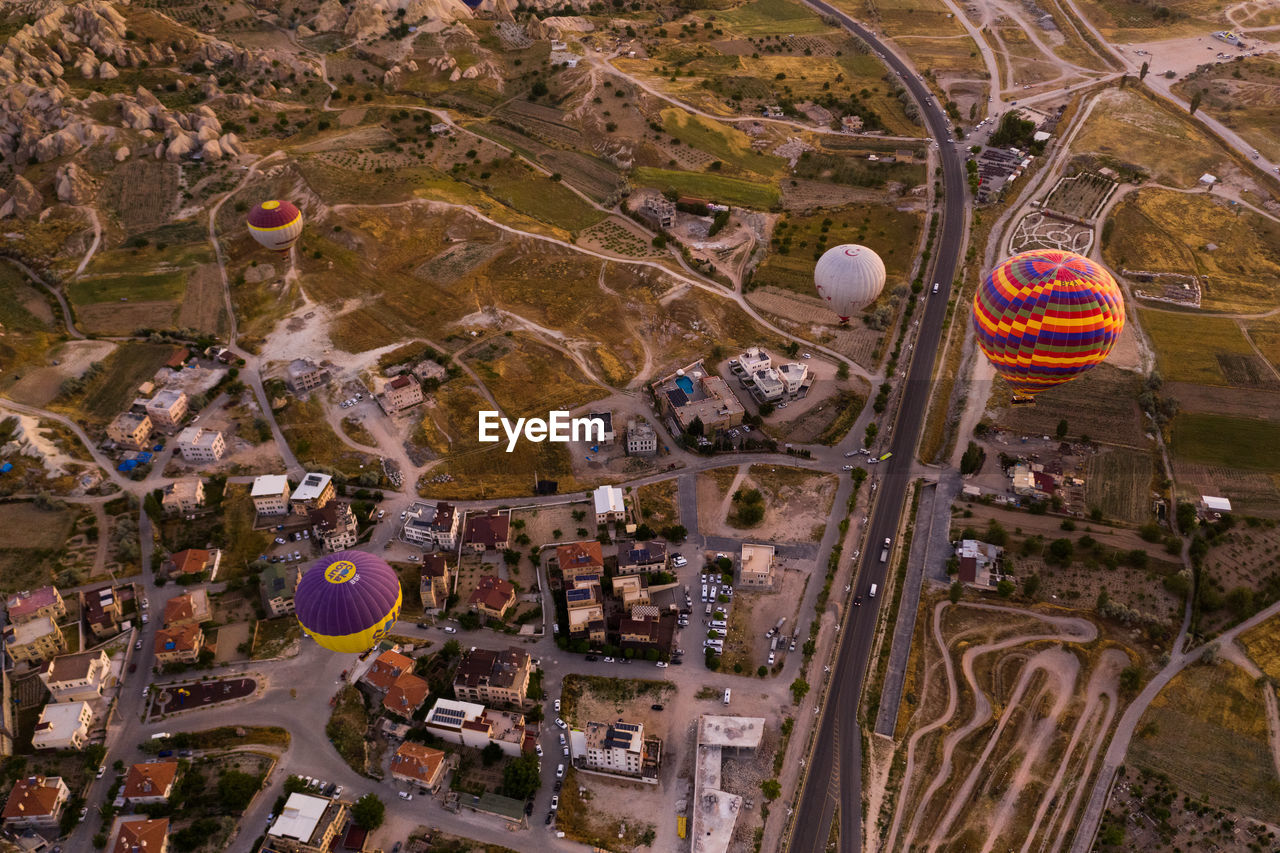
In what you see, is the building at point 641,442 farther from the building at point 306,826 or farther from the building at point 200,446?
the building at point 306,826

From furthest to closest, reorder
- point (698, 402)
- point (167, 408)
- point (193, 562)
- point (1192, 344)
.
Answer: point (1192, 344) → point (698, 402) → point (167, 408) → point (193, 562)

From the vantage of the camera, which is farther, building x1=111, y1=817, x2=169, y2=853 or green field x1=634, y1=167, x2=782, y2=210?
green field x1=634, y1=167, x2=782, y2=210

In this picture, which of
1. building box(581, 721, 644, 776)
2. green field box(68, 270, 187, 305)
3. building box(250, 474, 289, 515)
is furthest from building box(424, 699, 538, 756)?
green field box(68, 270, 187, 305)

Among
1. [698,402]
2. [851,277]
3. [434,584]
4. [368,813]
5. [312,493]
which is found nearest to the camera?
[368,813]

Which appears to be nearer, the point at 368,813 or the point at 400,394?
the point at 368,813

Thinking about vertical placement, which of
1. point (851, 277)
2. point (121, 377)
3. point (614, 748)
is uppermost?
point (851, 277)

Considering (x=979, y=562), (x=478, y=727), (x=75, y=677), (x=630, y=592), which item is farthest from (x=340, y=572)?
(x=979, y=562)

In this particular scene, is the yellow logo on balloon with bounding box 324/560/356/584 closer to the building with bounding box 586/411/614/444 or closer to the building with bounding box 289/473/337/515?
the building with bounding box 289/473/337/515

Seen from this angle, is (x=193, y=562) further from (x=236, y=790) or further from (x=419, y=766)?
(x=419, y=766)
